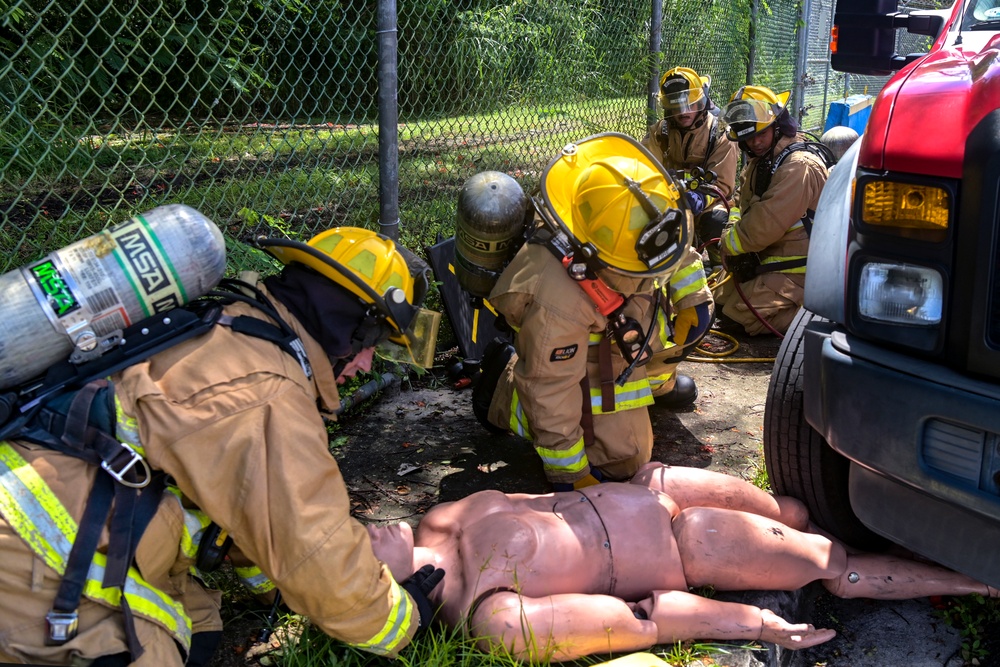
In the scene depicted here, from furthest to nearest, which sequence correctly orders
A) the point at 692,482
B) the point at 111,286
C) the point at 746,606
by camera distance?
the point at 692,482
the point at 746,606
the point at 111,286

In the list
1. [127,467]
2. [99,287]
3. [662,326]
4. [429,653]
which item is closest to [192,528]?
[127,467]

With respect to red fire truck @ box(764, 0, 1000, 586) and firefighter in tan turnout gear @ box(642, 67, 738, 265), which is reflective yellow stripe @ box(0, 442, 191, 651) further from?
firefighter in tan turnout gear @ box(642, 67, 738, 265)

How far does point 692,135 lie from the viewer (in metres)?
6.34

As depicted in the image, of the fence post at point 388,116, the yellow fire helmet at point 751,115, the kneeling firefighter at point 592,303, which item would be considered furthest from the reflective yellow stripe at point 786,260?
the fence post at point 388,116

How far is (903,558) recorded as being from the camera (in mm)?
2805

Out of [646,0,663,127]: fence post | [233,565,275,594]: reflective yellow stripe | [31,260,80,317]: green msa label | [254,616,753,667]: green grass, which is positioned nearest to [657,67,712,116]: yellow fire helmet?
[646,0,663,127]: fence post

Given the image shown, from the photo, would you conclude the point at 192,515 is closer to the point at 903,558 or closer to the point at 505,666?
the point at 505,666

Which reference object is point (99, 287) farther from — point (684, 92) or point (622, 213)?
point (684, 92)

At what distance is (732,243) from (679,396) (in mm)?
1660

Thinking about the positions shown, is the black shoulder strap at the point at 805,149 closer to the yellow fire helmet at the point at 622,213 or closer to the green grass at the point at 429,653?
the yellow fire helmet at the point at 622,213

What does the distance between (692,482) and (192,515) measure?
178 cm

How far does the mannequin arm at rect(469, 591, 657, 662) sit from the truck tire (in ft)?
2.83

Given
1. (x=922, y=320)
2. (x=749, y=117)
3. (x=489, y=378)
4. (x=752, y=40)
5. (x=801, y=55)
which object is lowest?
(x=489, y=378)

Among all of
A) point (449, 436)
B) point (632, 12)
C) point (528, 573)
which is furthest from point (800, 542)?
point (632, 12)
